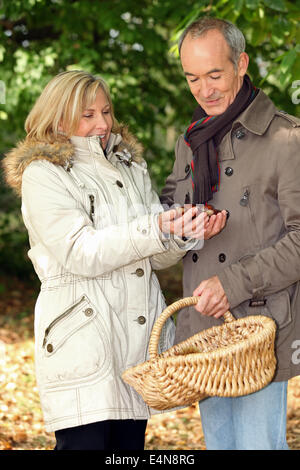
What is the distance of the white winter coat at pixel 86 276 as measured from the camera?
8.89 feet

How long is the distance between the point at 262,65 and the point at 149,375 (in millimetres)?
5357

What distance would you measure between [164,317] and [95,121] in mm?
989

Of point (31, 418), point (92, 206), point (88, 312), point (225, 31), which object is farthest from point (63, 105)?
point (31, 418)

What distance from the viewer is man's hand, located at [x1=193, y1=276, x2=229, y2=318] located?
2678mm

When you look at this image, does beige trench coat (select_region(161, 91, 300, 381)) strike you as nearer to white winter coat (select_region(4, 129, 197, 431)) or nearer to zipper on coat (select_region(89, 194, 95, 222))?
white winter coat (select_region(4, 129, 197, 431))

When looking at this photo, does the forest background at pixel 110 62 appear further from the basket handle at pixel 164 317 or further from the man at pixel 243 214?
the basket handle at pixel 164 317

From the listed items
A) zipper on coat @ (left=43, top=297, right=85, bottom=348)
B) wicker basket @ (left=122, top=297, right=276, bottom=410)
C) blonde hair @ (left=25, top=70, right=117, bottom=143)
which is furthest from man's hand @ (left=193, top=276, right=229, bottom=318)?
blonde hair @ (left=25, top=70, right=117, bottom=143)

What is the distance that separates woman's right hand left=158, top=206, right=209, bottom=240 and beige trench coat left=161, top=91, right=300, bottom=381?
19 centimetres

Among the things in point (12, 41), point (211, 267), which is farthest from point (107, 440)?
point (12, 41)

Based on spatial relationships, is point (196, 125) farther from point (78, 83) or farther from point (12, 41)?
point (12, 41)

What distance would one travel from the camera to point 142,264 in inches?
116

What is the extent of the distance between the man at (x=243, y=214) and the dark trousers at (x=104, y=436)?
33cm

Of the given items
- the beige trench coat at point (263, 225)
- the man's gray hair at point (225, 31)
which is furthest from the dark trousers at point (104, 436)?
the man's gray hair at point (225, 31)

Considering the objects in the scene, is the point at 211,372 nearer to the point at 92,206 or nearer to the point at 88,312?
the point at 88,312
